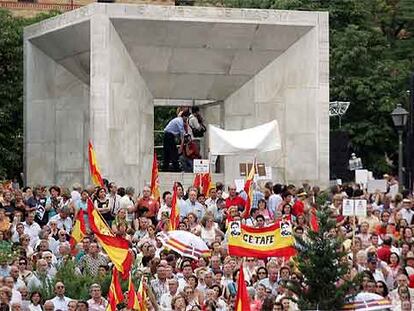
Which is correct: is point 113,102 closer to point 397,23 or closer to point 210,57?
point 210,57

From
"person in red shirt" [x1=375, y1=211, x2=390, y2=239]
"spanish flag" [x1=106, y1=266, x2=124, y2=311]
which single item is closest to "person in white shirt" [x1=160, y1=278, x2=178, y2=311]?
"spanish flag" [x1=106, y1=266, x2=124, y2=311]

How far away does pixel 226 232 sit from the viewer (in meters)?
26.9

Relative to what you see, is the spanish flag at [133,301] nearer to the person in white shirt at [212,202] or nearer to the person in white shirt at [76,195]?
the person in white shirt at [76,195]

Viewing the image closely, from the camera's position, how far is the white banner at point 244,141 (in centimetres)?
3472

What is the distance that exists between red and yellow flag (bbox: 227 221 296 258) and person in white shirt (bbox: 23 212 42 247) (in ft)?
12.0

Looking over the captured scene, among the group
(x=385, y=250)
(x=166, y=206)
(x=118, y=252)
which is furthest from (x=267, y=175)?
(x=118, y=252)

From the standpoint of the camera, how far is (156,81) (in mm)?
38000

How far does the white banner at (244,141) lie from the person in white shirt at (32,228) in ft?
25.9

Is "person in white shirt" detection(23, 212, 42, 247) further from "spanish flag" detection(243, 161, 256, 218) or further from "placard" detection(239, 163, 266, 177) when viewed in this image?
"placard" detection(239, 163, 266, 177)

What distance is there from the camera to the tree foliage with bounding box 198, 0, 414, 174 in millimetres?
56938

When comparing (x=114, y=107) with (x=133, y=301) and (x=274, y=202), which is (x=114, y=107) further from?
(x=133, y=301)

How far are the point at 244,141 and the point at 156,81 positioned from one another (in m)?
3.96

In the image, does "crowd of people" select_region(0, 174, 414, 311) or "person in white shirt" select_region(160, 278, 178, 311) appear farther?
"person in white shirt" select_region(160, 278, 178, 311)

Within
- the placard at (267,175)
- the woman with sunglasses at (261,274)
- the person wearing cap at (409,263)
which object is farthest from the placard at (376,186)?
the woman with sunglasses at (261,274)
